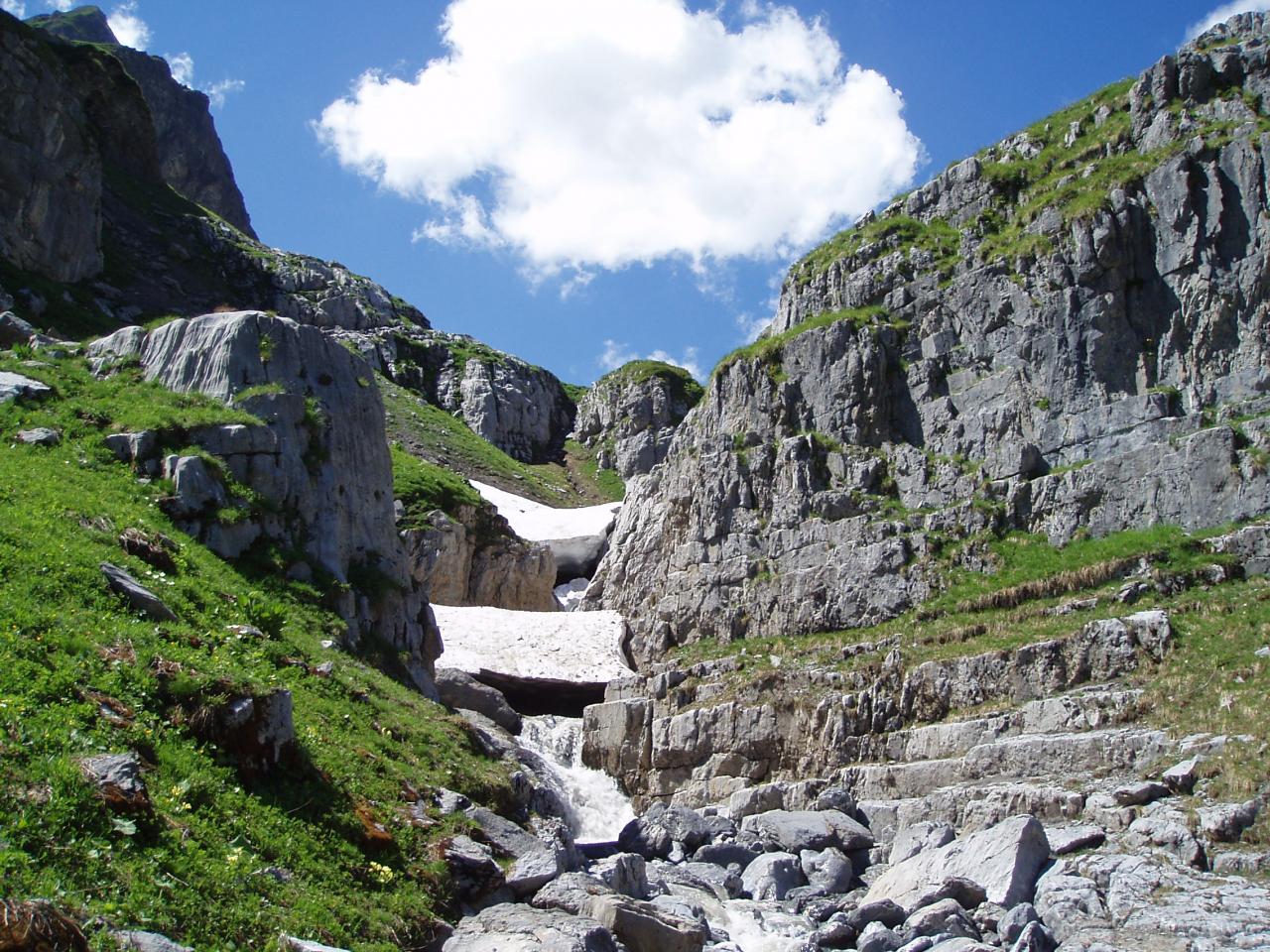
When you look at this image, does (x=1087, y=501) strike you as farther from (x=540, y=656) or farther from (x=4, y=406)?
(x=4, y=406)

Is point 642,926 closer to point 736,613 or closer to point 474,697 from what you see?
point 474,697

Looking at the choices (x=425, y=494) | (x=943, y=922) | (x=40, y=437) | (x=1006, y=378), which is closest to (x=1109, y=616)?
(x=1006, y=378)

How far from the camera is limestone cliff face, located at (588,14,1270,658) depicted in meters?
28.7

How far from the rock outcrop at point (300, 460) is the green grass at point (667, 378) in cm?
6898

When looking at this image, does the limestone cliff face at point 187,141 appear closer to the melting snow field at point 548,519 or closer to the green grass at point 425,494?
the melting snow field at point 548,519

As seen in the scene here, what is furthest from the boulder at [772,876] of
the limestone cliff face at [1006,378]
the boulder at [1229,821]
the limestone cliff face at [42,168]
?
the limestone cliff face at [42,168]

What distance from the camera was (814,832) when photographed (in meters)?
22.0

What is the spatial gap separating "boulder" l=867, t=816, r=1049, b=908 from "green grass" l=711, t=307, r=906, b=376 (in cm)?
2459

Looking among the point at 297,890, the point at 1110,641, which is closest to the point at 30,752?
the point at 297,890

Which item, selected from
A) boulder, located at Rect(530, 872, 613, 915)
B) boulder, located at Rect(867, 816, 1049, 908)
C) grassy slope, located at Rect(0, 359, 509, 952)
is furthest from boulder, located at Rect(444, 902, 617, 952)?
boulder, located at Rect(867, 816, 1049, 908)

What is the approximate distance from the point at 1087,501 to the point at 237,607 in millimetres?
24090

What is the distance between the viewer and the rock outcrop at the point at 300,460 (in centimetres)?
1938

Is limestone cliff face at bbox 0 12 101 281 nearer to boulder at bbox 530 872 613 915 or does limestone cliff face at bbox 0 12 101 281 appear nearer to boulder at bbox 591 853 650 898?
boulder at bbox 591 853 650 898

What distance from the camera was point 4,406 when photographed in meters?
18.6
